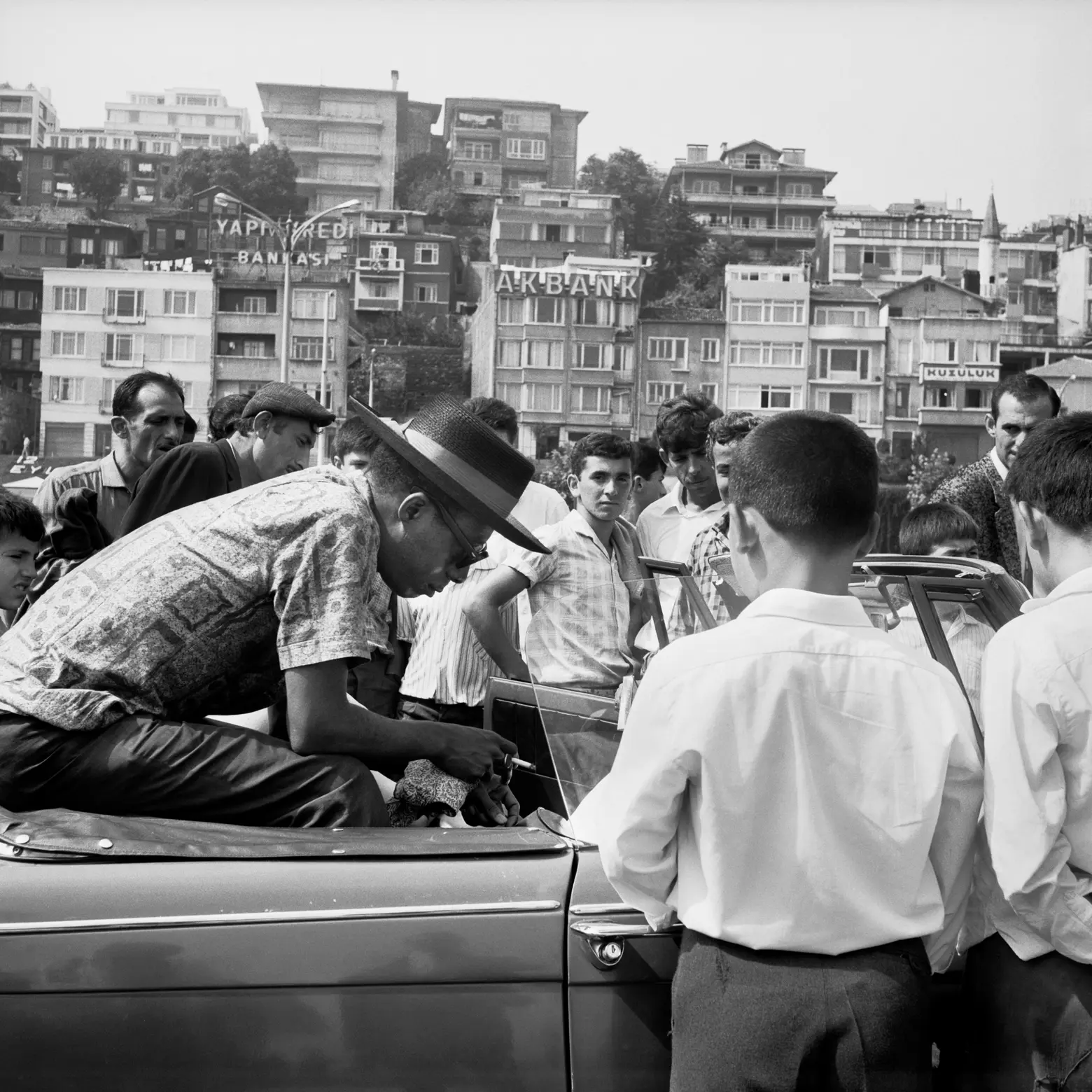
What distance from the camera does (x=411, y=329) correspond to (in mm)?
90625

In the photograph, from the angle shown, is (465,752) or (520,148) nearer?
(465,752)

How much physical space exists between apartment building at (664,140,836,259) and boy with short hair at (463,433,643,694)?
110 m

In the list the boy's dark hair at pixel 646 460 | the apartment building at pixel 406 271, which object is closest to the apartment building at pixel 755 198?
the apartment building at pixel 406 271

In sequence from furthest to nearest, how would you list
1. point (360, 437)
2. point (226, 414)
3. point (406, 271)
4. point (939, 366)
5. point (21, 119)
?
point (21, 119), point (406, 271), point (939, 366), point (226, 414), point (360, 437)

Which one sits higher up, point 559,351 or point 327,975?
point 559,351

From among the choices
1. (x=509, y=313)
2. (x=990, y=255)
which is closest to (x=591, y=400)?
(x=509, y=313)

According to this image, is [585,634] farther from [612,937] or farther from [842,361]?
[842,361]

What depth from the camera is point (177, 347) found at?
8319 centimetres

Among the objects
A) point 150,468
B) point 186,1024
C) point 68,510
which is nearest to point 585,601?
point 186,1024

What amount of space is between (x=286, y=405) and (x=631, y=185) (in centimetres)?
11247

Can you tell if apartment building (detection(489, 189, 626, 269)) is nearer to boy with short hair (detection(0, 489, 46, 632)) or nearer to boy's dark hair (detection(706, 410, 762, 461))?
boy's dark hair (detection(706, 410, 762, 461))

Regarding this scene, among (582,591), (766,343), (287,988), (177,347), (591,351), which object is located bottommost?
(287,988)

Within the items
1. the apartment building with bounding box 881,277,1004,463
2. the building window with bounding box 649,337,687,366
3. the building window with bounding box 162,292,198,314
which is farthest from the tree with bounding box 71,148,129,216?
the apartment building with bounding box 881,277,1004,463

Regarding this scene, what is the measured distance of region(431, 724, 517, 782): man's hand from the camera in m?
3.02
